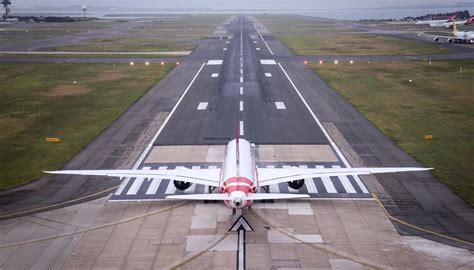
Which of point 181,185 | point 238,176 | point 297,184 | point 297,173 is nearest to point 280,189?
point 297,184

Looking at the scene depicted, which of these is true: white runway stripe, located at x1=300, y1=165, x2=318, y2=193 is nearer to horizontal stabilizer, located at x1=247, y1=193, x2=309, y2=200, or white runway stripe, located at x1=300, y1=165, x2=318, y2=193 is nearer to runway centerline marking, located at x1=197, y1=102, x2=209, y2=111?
horizontal stabilizer, located at x1=247, y1=193, x2=309, y2=200

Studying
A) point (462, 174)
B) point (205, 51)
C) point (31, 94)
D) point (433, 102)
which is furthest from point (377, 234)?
point (205, 51)

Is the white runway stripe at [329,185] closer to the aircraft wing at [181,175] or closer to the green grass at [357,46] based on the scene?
the aircraft wing at [181,175]

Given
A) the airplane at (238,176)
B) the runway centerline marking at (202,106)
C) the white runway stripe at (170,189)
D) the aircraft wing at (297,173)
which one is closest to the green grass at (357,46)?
the runway centerline marking at (202,106)

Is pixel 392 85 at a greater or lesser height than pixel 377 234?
greater

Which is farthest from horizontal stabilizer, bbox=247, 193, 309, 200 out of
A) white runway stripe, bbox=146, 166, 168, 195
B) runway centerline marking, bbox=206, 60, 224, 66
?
runway centerline marking, bbox=206, 60, 224, 66

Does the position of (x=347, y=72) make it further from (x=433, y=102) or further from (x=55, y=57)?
(x=55, y=57)
